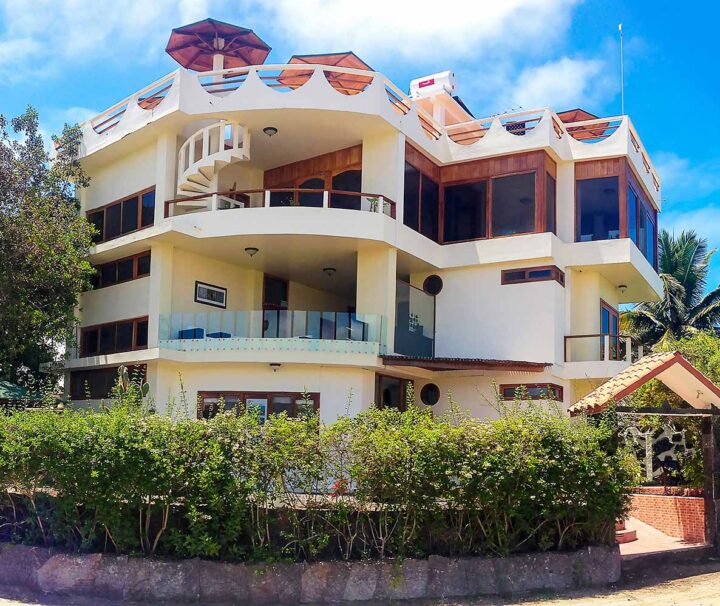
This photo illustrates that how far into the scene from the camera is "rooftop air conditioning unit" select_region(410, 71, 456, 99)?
91.6 feet

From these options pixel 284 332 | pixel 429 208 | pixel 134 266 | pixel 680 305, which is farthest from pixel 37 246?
pixel 680 305

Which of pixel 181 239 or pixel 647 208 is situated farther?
pixel 647 208

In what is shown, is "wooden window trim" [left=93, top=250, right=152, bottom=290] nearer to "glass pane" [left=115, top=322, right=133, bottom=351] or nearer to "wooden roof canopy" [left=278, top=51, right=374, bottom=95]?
"glass pane" [left=115, top=322, right=133, bottom=351]

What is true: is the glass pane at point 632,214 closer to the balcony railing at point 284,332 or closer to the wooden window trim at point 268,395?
the balcony railing at point 284,332

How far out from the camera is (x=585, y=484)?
40.6 ft

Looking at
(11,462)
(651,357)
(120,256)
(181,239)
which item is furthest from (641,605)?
(120,256)

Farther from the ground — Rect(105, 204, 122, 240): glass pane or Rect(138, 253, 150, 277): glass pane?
Rect(105, 204, 122, 240): glass pane

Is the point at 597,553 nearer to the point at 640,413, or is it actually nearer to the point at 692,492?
the point at 640,413

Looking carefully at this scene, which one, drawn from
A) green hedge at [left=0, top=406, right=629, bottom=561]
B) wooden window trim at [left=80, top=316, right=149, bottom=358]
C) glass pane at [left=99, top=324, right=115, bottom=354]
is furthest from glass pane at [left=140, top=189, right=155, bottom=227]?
green hedge at [left=0, top=406, right=629, bottom=561]

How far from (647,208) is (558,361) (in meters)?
6.93

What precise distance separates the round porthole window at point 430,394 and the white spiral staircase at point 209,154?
753 centimetres

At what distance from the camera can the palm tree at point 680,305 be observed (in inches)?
1587

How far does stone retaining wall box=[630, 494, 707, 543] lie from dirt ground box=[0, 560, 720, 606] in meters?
2.26

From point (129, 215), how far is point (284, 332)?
629 centimetres
